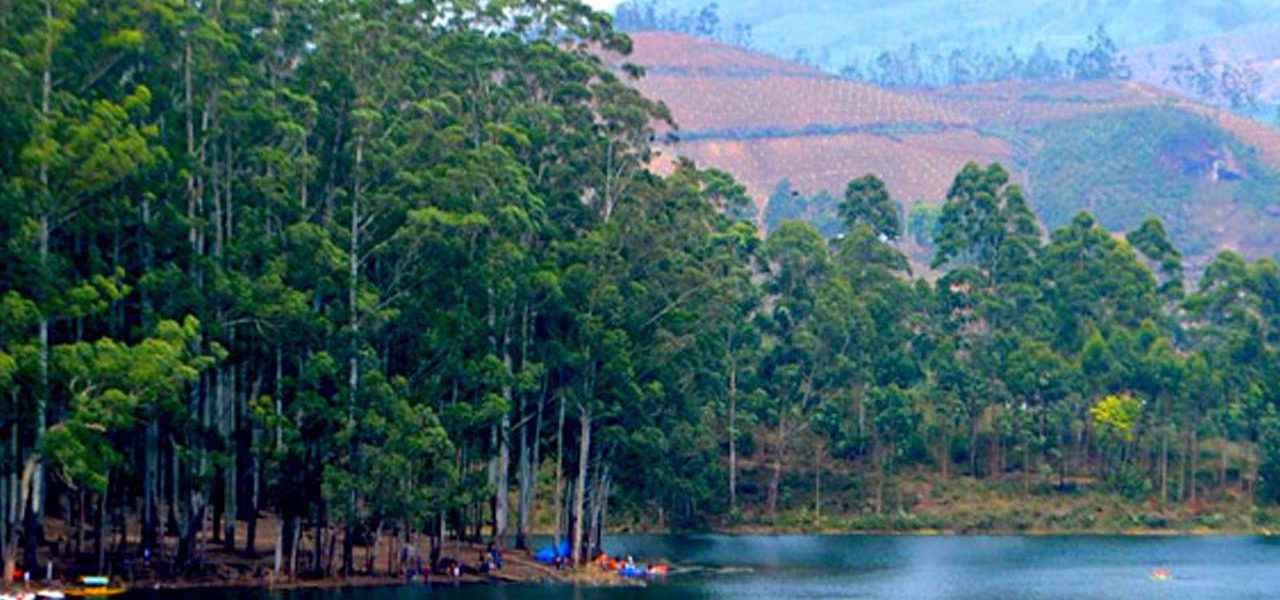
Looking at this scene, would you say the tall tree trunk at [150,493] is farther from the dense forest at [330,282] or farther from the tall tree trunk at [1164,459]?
the tall tree trunk at [1164,459]

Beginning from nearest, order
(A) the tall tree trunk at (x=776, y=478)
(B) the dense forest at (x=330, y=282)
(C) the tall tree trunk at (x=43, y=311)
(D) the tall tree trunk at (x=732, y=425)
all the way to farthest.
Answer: (C) the tall tree trunk at (x=43, y=311)
(B) the dense forest at (x=330, y=282)
(D) the tall tree trunk at (x=732, y=425)
(A) the tall tree trunk at (x=776, y=478)

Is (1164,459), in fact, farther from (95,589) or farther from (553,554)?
(95,589)

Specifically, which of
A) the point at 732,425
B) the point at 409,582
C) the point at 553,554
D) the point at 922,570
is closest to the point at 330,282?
the point at 409,582

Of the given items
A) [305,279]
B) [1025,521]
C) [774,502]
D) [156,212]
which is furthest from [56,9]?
[1025,521]

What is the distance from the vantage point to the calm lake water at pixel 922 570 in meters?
70.8

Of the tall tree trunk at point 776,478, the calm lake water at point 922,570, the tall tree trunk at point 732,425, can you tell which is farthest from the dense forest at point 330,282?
the tall tree trunk at point 776,478

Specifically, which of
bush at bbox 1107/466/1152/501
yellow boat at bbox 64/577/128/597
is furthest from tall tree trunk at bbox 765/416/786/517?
yellow boat at bbox 64/577/128/597

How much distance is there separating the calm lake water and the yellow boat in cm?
156

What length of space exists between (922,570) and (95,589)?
1543 inches

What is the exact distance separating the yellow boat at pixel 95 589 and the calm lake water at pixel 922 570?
5.10ft

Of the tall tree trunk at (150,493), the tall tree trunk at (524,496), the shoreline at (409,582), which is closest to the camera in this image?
the shoreline at (409,582)

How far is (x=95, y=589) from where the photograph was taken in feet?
198

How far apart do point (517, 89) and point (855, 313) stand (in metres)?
41.3

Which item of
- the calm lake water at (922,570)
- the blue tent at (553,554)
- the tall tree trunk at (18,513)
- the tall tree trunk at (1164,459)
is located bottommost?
the calm lake water at (922,570)
